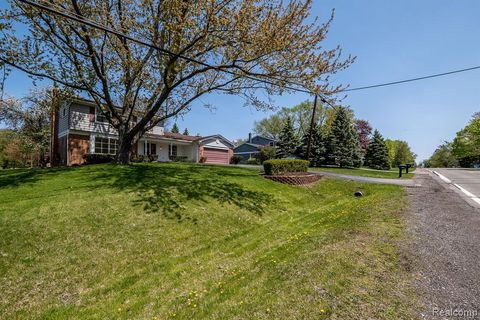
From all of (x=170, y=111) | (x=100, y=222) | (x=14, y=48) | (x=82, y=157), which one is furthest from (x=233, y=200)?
(x=82, y=157)

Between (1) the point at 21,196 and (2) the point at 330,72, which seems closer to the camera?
(1) the point at 21,196

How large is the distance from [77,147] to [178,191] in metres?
16.2

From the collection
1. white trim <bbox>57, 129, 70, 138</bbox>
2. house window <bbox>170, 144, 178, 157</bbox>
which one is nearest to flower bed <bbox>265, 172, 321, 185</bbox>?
white trim <bbox>57, 129, 70, 138</bbox>

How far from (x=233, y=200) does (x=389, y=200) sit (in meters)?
5.82

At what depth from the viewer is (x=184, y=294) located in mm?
4145

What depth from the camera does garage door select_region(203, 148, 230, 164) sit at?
31719mm

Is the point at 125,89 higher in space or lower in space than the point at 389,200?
higher

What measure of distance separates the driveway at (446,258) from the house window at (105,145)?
2275 centimetres

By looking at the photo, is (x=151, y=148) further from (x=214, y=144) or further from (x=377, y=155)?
(x=377, y=155)

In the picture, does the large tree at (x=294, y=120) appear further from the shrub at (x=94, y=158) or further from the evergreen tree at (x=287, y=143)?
the shrub at (x=94, y=158)

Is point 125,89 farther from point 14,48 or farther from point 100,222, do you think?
point 100,222

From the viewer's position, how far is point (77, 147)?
21.0 metres

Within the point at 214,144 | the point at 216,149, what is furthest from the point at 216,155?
the point at 214,144

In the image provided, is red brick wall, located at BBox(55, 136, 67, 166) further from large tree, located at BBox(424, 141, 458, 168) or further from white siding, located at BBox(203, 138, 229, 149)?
large tree, located at BBox(424, 141, 458, 168)
